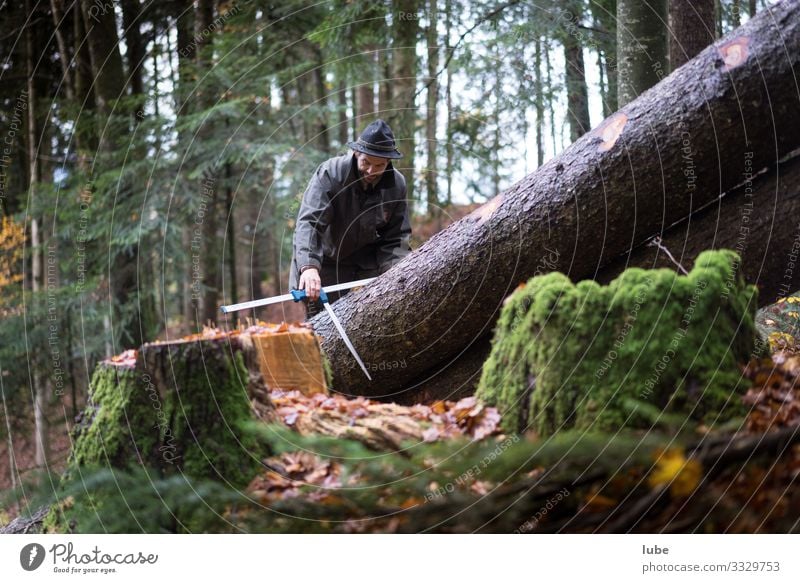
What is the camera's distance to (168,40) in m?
8.58

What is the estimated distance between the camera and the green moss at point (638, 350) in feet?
8.34

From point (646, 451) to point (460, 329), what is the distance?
1841 mm

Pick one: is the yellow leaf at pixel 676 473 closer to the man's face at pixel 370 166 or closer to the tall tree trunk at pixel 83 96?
the man's face at pixel 370 166

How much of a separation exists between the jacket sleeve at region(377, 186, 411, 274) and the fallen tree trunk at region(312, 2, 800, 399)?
3.11ft

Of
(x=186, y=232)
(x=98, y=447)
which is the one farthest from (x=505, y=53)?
(x=186, y=232)

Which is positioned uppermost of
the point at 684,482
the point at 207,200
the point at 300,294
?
the point at 207,200

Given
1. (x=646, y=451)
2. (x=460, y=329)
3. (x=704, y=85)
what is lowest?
(x=646, y=451)

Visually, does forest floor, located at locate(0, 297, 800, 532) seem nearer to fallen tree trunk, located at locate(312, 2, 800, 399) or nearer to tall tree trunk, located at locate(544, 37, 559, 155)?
fallen tree trunk, located at locate(312, 2, 800, 399)

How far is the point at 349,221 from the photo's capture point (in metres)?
5.09

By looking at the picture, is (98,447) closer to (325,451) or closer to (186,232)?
(325,451)

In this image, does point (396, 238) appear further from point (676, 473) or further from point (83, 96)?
point (83, 96)

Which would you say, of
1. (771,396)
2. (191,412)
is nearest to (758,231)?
(771,396)

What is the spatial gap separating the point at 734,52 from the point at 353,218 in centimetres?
277

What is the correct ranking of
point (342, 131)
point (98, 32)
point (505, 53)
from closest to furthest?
point (505, 53)
point (98, 32)
point (342, 131)
